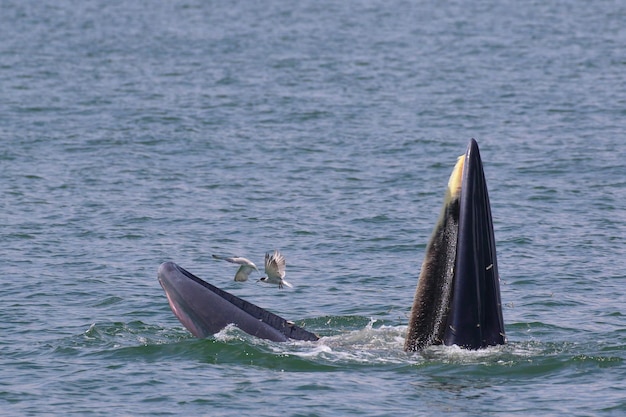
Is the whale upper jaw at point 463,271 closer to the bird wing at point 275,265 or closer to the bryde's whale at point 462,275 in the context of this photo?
the bryde's whale at point 462,275

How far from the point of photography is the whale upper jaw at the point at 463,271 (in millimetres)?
14906

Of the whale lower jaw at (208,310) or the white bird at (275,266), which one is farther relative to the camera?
the white bird at (275,266)

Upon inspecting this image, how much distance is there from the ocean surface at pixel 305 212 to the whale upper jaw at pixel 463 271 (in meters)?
0.57

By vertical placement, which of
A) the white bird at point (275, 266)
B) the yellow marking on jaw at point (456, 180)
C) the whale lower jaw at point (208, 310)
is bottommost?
the whale lower jaw at point (208, 310)

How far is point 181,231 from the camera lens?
27250mm

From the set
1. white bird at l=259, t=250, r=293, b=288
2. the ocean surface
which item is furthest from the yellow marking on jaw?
white bird at l=259, t=250, r=293, b=288

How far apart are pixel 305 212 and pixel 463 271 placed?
14039mm

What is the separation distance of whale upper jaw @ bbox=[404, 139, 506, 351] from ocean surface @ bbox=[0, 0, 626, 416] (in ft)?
1.87

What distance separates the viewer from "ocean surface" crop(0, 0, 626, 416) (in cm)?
1723

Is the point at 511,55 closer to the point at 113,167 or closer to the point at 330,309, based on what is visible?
the point at 113,167

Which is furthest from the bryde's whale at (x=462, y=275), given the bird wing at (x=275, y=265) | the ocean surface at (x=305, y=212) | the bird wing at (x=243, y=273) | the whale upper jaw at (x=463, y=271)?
the bird wing at (x=243, y=273)

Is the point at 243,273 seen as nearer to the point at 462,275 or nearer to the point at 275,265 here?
the point at 275,265

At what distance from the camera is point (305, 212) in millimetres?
29000

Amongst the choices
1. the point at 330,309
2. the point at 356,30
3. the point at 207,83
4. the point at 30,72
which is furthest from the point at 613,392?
the point at 356,30
